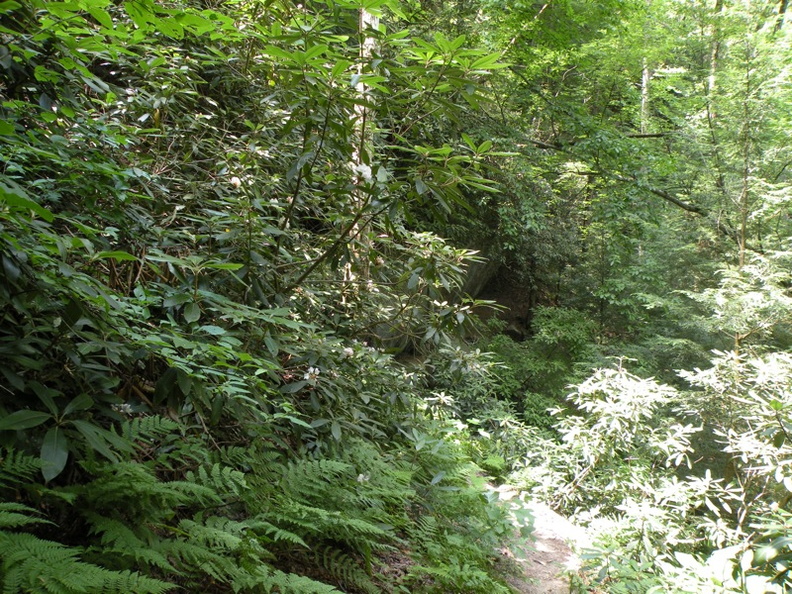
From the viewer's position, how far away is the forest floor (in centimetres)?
326

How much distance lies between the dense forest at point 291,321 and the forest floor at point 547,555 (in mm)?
133

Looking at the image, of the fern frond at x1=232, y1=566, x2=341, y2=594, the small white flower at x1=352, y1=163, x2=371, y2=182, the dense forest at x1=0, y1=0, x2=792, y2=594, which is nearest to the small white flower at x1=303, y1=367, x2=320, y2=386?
the dense forest at x1=0, y1=0, x2=792, y2=594

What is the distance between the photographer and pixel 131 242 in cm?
226

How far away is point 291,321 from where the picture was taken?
6.19 feet

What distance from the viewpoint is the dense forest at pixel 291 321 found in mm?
1467

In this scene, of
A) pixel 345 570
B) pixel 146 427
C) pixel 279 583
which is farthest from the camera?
pixel 345 570

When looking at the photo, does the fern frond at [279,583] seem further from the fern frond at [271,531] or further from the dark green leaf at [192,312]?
the dark green leaf at [192,312]

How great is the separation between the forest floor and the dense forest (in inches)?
5.2

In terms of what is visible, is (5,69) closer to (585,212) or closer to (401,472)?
(401,472)

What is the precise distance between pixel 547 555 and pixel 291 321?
10.9 feet

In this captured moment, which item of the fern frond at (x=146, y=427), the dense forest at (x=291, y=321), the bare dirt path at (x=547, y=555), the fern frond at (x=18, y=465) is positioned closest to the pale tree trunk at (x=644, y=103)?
the dense forest at (x=291, y=321)

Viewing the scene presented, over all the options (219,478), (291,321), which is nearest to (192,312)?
(291,321)

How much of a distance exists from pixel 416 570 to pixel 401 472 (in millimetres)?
521

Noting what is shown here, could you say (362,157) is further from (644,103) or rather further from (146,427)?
(644,103)
